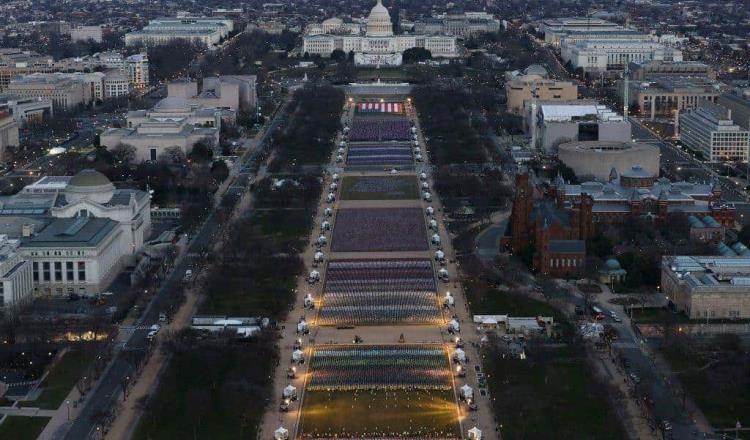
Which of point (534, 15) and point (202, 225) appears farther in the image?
point (534, 15)

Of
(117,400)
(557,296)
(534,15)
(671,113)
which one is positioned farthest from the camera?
(534,15)

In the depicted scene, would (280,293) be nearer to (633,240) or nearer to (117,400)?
(117,400)

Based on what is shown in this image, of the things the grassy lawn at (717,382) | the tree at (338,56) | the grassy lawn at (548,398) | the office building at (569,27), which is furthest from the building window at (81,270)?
the office building at (569,27)

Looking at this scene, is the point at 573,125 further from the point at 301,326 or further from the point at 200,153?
the point at 301,326

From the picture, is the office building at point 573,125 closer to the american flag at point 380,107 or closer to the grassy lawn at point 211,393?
the american flag at point 380,107

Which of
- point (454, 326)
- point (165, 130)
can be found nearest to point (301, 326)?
point (454, 326)

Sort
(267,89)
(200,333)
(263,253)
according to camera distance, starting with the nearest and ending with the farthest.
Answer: (200,333) < (263,253) < (267,89)

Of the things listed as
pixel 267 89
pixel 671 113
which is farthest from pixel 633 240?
pixel 267 89
